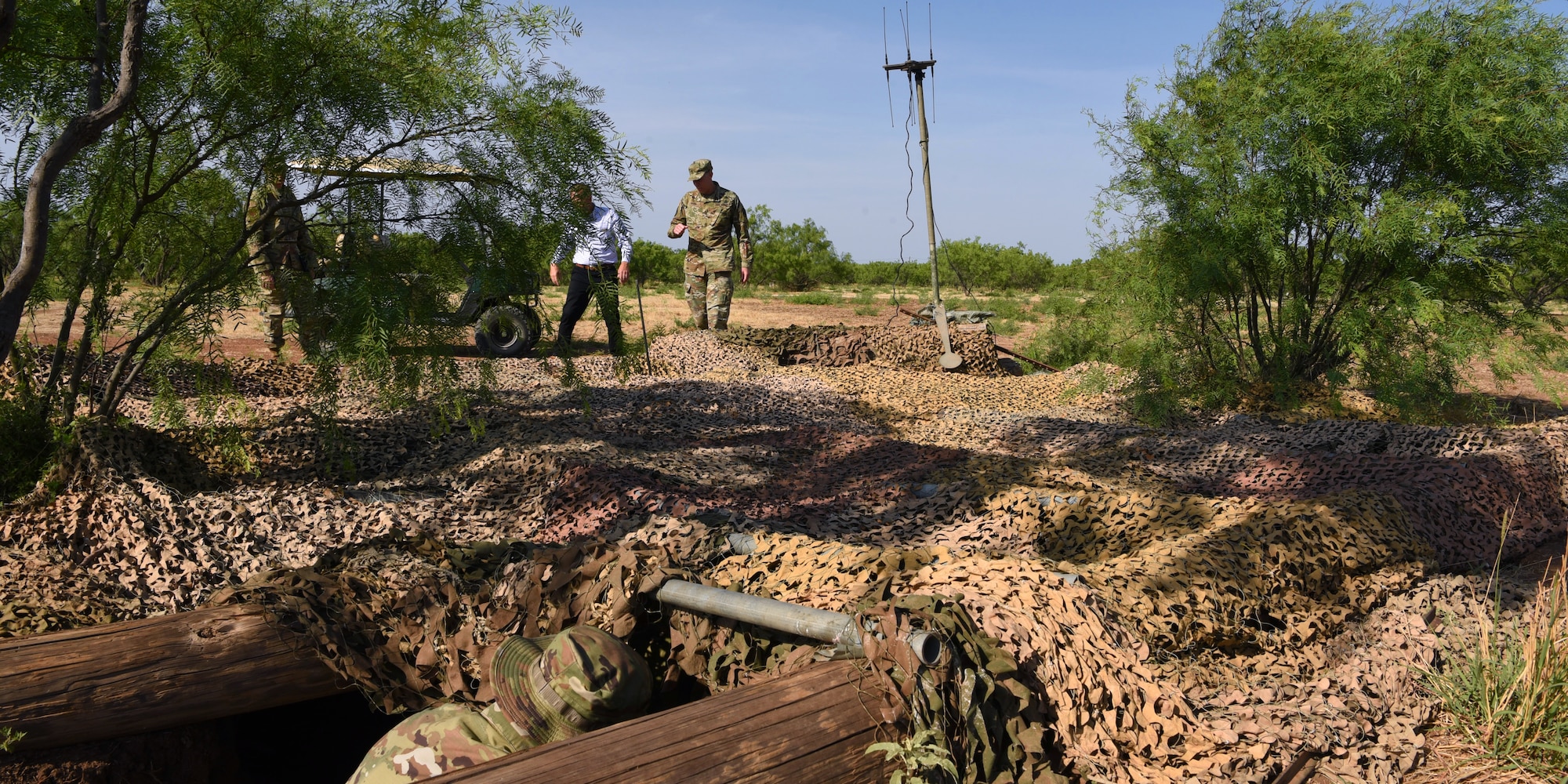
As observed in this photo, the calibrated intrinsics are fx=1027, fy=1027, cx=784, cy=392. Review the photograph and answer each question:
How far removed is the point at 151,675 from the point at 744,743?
1.73 metres

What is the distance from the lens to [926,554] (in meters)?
3.50

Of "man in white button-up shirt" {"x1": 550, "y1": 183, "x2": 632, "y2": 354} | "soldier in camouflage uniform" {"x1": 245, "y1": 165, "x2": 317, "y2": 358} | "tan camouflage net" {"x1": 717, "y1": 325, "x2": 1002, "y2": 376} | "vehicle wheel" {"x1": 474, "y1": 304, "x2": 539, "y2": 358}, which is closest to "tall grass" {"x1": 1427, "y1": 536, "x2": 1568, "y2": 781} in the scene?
"man in white button-up shirt" {"x1": 550, "y1": 183, "x2": 632, "y2": 354}

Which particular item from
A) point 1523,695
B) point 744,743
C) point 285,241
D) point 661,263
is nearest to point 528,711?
point 744,743

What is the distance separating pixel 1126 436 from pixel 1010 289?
18662mm

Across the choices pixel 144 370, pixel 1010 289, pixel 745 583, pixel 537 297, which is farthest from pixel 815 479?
pixel 1010 289

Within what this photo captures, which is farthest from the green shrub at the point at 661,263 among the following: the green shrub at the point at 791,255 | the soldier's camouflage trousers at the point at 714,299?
the soldier's camouflage trousers at the point at 714,299

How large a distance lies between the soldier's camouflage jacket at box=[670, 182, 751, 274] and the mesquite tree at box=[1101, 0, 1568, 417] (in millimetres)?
4512

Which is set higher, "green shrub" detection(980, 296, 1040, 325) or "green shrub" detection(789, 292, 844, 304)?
"green shrub" detection(789, 292, 844, 304)

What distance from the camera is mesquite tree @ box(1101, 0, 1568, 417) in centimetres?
681

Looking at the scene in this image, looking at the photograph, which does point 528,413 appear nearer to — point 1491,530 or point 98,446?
point 98,446

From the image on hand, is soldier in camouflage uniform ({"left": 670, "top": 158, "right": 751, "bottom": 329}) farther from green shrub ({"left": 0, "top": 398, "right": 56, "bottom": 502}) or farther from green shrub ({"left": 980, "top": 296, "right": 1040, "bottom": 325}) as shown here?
green shrub ({"left": 0, "top": 398, "right": 56, "bottom": 502})

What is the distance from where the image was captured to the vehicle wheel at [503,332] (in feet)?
34.1

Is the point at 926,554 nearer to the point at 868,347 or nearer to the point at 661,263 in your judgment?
the point at 868,347

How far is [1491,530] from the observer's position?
5.02m
